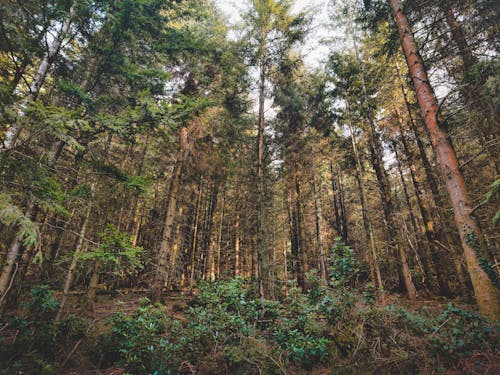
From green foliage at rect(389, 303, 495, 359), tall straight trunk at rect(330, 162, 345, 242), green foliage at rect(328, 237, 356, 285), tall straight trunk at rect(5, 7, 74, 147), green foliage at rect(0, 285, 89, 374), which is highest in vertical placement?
tall straight trunk at rect(330, 162, 345, 242)

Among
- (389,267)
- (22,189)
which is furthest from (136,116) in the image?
(389,267)

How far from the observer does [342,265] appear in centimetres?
562

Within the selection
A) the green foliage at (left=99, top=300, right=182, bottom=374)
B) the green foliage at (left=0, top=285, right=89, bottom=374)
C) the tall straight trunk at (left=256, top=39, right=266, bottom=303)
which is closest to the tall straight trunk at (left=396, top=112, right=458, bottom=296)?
the tall straight trunk at (left=256, top=39, right=266, bottom=303)

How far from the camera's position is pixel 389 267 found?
651 inches

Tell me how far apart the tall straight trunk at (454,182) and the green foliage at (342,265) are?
219 cm

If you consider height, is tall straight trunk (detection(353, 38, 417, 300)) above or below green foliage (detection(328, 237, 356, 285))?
above

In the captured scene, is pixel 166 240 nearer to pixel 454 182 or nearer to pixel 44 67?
pixel 44 67

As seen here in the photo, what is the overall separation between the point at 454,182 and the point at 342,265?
122 inches

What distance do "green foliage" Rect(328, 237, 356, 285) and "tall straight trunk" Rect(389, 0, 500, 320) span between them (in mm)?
2191

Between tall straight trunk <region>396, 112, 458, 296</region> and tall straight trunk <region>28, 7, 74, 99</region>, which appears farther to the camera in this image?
tall straight trunk <region>396, 112, 458, 296</region>

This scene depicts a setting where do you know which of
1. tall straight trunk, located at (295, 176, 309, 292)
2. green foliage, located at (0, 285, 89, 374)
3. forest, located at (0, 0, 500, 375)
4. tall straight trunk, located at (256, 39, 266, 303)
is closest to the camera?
forest, located at (0, 0, 500, 375)

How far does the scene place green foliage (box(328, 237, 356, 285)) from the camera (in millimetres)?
5512

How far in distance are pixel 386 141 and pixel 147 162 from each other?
1527 cm

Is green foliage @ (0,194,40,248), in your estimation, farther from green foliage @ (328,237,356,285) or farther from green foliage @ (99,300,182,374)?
green foliage @ (328,237,356,285)
